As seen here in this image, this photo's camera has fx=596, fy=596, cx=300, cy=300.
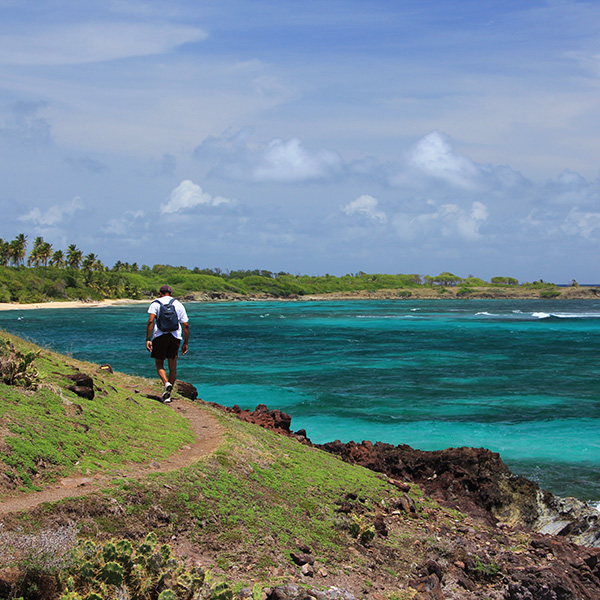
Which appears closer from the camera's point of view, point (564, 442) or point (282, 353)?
point (564, 442)

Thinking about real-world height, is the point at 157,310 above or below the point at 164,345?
above

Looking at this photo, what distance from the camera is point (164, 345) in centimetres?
902

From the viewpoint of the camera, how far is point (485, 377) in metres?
26.3

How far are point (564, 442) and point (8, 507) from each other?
14.2 m

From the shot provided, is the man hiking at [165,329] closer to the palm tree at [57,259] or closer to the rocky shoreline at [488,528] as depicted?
the rocky shoreline at [488,528]

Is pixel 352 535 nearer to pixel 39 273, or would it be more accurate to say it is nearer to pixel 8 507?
pixel 8 507

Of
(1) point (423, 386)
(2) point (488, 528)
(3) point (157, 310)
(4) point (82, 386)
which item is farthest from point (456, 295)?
(4) point (82, 386)

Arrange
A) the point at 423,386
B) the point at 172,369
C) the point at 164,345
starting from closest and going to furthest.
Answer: the point at 164,345, the point at 172,369, the point at 423,386

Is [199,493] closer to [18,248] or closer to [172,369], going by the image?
[172,369]

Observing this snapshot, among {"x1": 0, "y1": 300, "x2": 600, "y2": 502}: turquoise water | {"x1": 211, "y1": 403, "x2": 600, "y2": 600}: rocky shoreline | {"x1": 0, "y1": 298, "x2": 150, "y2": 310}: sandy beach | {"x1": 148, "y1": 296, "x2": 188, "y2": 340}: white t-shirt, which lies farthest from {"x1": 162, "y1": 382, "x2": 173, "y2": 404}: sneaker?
{"x1": 0, "y1": 298, "x2": 150, "y2": 310}: sandy beach

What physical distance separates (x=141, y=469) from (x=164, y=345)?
3254 millimetres

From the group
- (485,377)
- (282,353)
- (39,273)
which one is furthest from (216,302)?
(485,377)

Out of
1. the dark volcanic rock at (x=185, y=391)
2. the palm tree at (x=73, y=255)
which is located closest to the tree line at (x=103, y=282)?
the palm tree at (x=73, y=255)

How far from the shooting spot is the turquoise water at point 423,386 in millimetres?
15281
